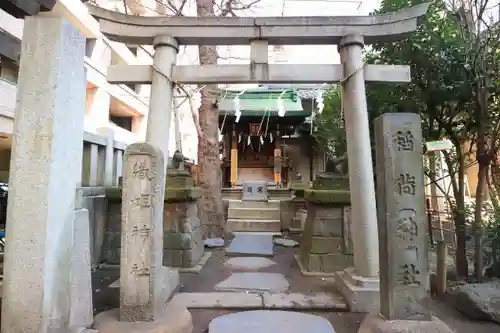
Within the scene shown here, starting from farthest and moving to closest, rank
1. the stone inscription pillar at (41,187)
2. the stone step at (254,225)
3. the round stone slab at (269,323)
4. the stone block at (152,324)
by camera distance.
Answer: the stone step at (254,225) < the round stone slab at (269,323) < the stone block at (152,324) < the stone inscription pillar at (41,187)

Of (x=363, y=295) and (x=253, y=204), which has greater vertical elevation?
(x=253, y=204)

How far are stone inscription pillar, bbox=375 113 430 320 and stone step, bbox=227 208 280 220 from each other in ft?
27.6

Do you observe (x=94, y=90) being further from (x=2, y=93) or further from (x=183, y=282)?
(x=183, y=282)

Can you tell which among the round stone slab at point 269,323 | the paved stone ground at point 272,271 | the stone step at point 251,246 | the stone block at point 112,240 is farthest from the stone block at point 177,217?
the round stone slab at point 269,323

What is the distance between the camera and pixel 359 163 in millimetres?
4590

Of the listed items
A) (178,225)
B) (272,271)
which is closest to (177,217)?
(178,225)

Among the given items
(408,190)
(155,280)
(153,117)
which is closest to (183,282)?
(155,280)

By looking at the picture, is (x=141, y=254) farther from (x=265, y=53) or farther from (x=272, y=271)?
(x=265, y=53)

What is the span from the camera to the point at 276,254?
753 centimetres

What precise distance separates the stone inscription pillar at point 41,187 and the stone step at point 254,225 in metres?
8.42

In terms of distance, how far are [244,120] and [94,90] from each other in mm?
6997

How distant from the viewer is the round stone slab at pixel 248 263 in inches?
247

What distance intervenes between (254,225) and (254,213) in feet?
2.85

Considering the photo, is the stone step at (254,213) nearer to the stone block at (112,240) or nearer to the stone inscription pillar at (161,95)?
the stone block at (112,240)
